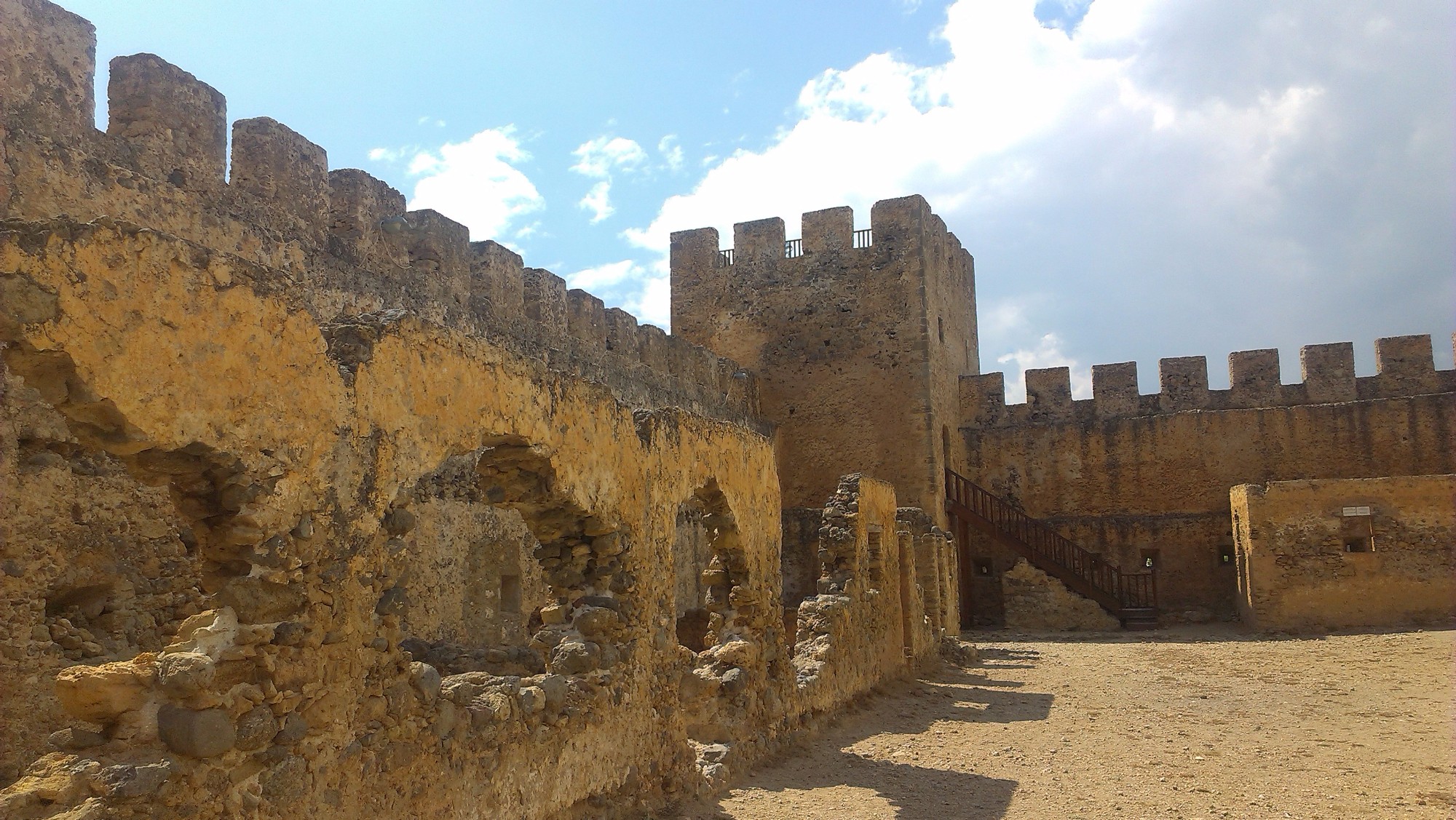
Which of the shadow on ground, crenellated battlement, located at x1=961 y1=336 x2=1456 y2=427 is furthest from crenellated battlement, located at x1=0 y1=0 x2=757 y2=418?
crenellated battlement, located at x1=961 y1=336 x2=1456 y2=427

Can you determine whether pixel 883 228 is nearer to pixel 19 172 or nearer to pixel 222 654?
pixel 19 172

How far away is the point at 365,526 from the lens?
13.4 feet

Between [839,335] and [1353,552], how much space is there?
9332 mm

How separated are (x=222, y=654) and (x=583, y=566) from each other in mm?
2719

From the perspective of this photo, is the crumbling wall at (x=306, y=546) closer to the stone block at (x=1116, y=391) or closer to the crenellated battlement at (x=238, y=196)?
the crenellated battlement at (x=238, y=196)

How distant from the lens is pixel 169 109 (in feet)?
25.7

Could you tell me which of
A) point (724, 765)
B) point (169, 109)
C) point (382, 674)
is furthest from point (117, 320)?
point (169, 109)

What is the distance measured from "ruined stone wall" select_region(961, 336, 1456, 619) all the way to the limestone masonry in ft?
14.8

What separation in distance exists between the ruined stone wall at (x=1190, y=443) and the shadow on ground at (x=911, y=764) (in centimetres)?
1030

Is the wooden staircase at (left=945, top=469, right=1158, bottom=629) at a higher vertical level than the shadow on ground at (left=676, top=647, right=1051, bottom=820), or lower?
higher

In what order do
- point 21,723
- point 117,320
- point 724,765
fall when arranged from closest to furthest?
point 117,320
point 21,723
point 724,765

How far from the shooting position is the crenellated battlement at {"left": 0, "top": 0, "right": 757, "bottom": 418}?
6746 mm

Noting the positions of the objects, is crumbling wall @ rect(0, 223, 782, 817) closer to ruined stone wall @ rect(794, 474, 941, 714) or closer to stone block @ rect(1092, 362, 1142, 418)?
ruined stone wall @ rect(794, 474, 941, 714)

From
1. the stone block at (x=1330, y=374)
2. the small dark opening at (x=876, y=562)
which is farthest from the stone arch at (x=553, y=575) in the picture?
the stone block at (x=1330, y=374)
